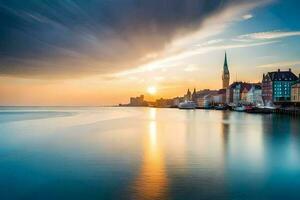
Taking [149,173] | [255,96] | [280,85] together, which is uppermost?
[280,85]

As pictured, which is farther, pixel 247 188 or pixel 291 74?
pixel 291 74

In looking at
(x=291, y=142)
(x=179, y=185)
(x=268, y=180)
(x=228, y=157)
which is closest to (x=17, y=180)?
(x=179, y=185)

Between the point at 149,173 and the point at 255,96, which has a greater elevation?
the point at 255,96

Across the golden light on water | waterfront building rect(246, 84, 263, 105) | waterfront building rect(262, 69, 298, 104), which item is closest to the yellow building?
waterfront building rect(262, 69, 298, 104)

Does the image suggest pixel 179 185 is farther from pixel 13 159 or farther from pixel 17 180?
pixel 13 159

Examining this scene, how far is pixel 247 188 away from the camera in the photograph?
51.1 ft

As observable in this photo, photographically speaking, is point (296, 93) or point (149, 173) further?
point (296, 93)

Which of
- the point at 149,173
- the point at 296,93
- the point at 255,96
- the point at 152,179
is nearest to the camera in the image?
the point at 152,179

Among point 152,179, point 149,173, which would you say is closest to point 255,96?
point 149,173

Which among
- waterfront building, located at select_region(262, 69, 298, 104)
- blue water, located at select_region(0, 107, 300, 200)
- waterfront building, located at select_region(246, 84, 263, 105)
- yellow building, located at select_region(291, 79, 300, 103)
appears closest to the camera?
blue water, located at select_region(0, 107, 300, 200)

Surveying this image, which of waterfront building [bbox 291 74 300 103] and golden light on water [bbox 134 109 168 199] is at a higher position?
waterfront building [bbox 291 74 300 103]

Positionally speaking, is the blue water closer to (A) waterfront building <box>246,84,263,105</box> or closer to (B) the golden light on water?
(B) the golden light on water

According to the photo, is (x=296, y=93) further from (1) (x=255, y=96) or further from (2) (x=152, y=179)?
(2) (x=152, y=179)

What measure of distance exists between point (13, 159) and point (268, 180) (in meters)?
18.8
